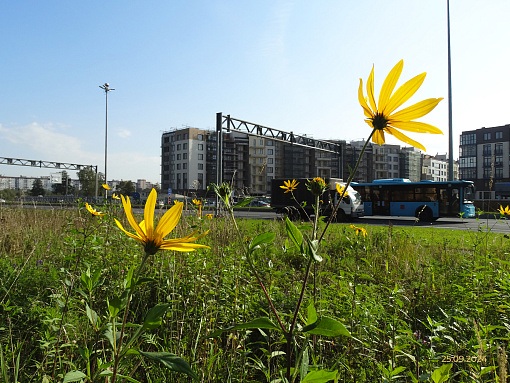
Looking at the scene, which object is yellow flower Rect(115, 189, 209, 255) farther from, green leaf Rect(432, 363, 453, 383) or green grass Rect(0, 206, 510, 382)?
green leaf Rect(432, 363, 453, 383)

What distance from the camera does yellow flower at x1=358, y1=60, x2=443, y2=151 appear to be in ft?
3.00

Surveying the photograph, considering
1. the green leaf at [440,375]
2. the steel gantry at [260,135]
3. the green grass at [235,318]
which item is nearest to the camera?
the green leaf at [440,375]

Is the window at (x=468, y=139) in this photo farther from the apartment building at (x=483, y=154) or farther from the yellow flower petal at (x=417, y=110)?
the yellow flower petal at (x=417, y=110)

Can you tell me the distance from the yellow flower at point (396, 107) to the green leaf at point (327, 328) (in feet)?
1.58

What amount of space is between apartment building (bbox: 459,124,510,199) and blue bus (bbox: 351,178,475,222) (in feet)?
227

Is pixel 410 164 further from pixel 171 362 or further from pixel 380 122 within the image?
pixel 171 362

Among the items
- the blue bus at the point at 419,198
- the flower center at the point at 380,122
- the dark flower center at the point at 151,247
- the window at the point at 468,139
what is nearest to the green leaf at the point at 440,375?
the flower center at the point at 380,122

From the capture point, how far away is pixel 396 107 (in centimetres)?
94

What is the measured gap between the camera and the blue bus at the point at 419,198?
19.3 m

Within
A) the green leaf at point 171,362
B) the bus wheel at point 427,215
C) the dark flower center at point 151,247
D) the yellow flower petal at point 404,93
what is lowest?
the bus wheel at point 427,215

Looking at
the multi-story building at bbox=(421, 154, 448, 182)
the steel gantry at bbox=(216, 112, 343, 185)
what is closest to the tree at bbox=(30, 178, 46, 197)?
the steel gantry at bbox=(216, 112, 343, 185)

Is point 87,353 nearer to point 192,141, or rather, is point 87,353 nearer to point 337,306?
point 337,306

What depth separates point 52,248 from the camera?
444cm

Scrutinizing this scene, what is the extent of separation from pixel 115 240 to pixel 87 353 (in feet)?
10.0
